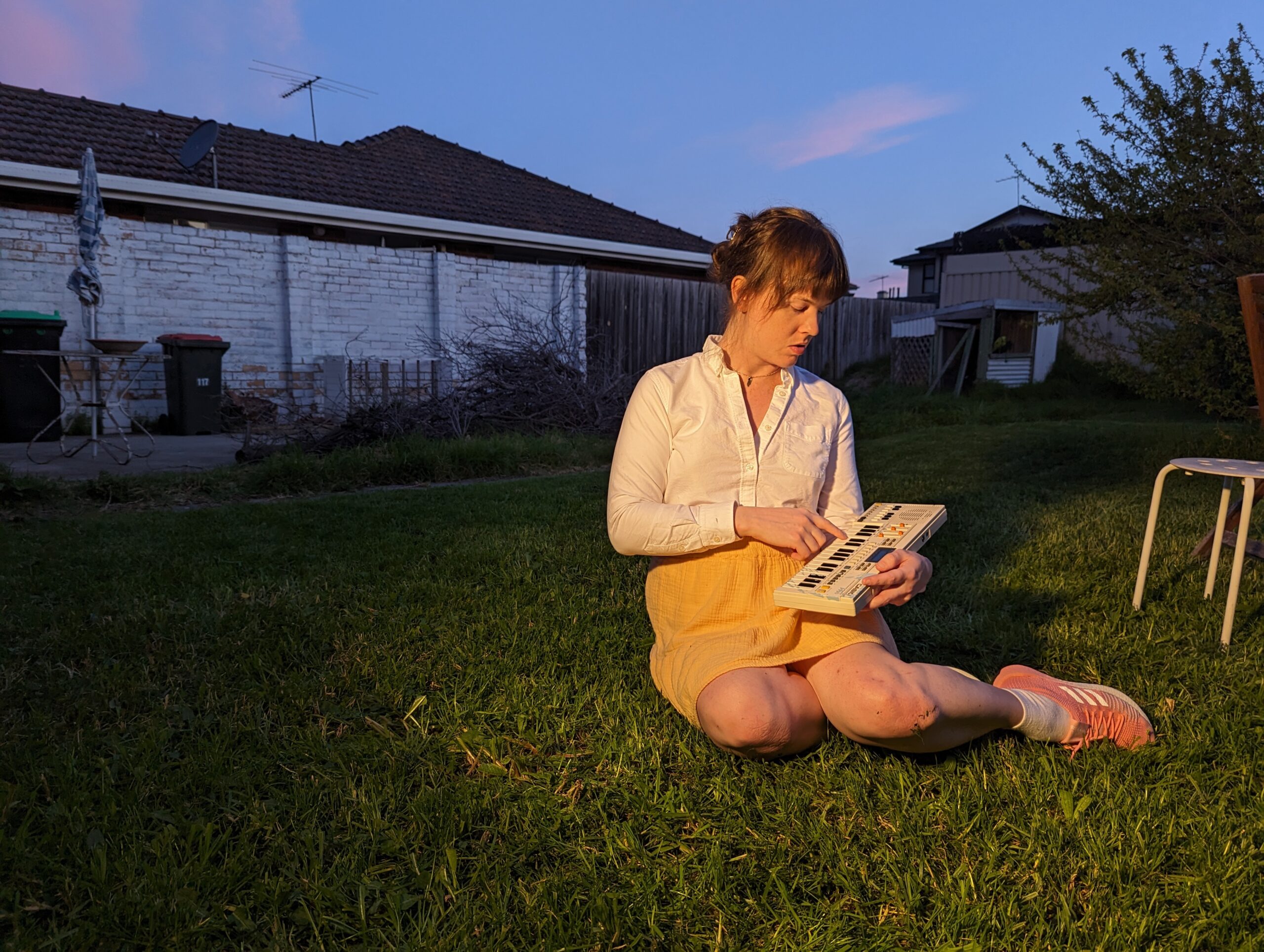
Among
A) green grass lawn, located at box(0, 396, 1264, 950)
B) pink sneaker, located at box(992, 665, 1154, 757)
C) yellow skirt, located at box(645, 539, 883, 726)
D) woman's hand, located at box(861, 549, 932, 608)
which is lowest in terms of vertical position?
green grass lawn, located at box(0, 396, 1264, 950)

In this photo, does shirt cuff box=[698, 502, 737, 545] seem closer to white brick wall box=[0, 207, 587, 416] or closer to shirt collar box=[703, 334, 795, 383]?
shirt collar box=[703, 334, 795, 383]

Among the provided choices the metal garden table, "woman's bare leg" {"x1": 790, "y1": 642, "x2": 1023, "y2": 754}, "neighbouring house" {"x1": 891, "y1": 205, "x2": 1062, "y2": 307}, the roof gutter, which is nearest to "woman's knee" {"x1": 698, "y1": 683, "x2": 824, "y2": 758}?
"woman's bare leg" {"x1": 790, "y1": 642, "x2": 1023, "y2": 754}

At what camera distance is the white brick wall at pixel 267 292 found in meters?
8.95

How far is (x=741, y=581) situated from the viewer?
204cm

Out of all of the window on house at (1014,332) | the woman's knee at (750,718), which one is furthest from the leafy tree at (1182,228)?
the window on house at (1014,332)

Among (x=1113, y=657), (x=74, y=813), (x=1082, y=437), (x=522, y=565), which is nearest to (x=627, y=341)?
(x=1082, y=437)

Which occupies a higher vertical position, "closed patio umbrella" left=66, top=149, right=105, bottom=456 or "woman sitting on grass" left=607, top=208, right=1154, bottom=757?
"closed patio umbrella" left=66, top=149, right=105, bottom=456

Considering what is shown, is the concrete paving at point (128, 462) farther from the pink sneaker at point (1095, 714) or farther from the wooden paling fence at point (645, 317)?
the pink sneaker at point (1095, 714)

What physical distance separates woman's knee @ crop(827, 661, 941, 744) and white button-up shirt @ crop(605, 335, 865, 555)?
44cm

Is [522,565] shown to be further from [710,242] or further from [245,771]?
[710,242]

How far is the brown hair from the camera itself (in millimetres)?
1980

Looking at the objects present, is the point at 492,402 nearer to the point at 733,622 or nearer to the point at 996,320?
the point at 733,622

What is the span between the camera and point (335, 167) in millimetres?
12953

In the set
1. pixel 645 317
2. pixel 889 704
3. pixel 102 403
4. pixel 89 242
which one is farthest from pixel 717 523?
pixel 645 317
